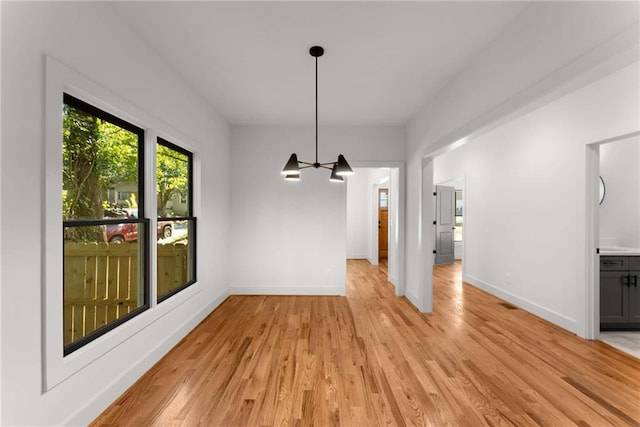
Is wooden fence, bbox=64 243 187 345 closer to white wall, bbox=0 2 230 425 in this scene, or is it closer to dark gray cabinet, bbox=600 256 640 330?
white wall, bbox=0 2 230 425

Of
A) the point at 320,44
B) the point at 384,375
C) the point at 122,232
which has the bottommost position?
the point at 384,375

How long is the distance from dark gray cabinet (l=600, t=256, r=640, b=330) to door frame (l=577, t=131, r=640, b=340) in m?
0.23

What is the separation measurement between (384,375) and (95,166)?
284cm

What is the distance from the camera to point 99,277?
2.35 m

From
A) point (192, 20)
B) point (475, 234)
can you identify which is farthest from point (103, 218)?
point (475, 234)

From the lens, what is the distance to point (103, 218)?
2.26m

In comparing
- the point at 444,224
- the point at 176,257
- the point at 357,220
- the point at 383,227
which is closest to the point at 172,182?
the point at 176,257

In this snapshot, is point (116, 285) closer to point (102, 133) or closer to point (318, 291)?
point (102, 133)

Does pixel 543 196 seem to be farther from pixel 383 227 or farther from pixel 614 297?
pixel 383 227

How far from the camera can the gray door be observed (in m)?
7.75

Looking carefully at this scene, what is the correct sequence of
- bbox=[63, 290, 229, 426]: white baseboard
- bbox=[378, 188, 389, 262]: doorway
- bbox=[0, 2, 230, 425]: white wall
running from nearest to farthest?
bbox=[0, 2, 230, 425]: white wall
bbox=[63, 290, 229, 426]: white baseboard
bbox=[378, 188, 389, 262]: doorway

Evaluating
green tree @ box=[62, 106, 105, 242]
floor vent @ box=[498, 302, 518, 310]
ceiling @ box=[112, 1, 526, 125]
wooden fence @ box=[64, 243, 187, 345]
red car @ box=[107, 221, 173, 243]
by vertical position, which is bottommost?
floor vent @ box=[498, 302, 518, 310]

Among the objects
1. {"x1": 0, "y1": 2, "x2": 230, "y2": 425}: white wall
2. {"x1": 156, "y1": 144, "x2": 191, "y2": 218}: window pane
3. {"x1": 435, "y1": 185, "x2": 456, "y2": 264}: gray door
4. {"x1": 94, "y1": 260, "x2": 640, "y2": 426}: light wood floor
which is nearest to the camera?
{"x1": 0, "y1": 2, "x2": 230, "y2": 425}: white wall

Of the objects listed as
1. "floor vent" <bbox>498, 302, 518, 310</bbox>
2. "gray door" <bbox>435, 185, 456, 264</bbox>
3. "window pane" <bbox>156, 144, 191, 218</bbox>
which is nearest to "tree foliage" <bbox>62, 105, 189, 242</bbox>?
"window pane" <bbox>156, 144, 191, 218</bbox>
